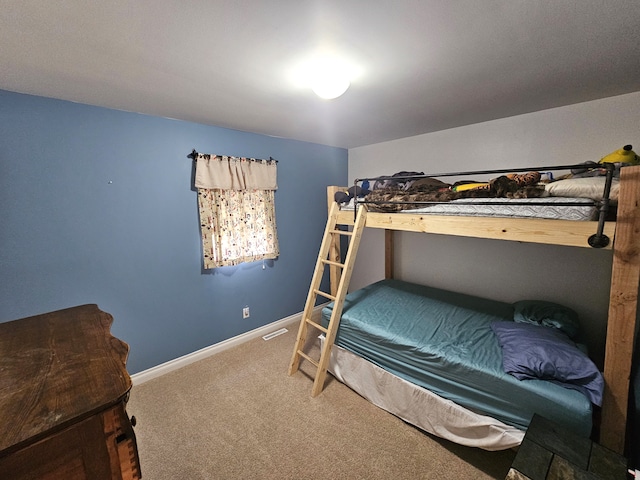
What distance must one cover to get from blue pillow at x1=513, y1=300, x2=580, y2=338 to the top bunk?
0.82 m

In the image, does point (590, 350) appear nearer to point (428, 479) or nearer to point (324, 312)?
point (428, 479)

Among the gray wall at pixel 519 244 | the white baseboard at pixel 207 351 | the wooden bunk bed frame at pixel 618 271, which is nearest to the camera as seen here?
the wooden bunk bed frame at pixel 618 271

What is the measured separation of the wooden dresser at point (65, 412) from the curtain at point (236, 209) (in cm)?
158

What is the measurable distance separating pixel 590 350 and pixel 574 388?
1.23m

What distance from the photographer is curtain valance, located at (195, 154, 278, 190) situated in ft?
8.26

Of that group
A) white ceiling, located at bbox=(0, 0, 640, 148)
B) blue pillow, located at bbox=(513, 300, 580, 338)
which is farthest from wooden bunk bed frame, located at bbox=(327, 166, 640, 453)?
white ceiling, located at bbox=(0, 0, 640, 148)

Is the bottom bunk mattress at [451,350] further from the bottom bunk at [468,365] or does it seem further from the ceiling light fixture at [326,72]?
the ceiling light fixture at [326,72]

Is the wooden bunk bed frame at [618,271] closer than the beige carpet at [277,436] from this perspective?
Yes

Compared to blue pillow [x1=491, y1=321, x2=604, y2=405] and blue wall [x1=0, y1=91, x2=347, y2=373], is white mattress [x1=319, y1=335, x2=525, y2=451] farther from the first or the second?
blue wall [x1=0, y1=91, x2=347, y2=373]

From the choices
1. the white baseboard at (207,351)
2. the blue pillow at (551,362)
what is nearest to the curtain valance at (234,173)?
the white baseboard at (207,351)

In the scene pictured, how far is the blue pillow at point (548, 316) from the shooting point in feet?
6.22

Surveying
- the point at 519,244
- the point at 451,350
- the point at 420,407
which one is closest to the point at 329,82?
the point at 451,350

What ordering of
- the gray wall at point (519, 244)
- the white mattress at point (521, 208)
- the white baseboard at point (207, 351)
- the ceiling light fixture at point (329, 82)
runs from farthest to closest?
the white baseboard at point (207, 351)
the gray wall at point (519, 244)
the ceiling light fixture at point (329, 82)
the white mattress at point (521, 208)

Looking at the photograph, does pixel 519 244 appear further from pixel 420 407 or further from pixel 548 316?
pixel 420 407
